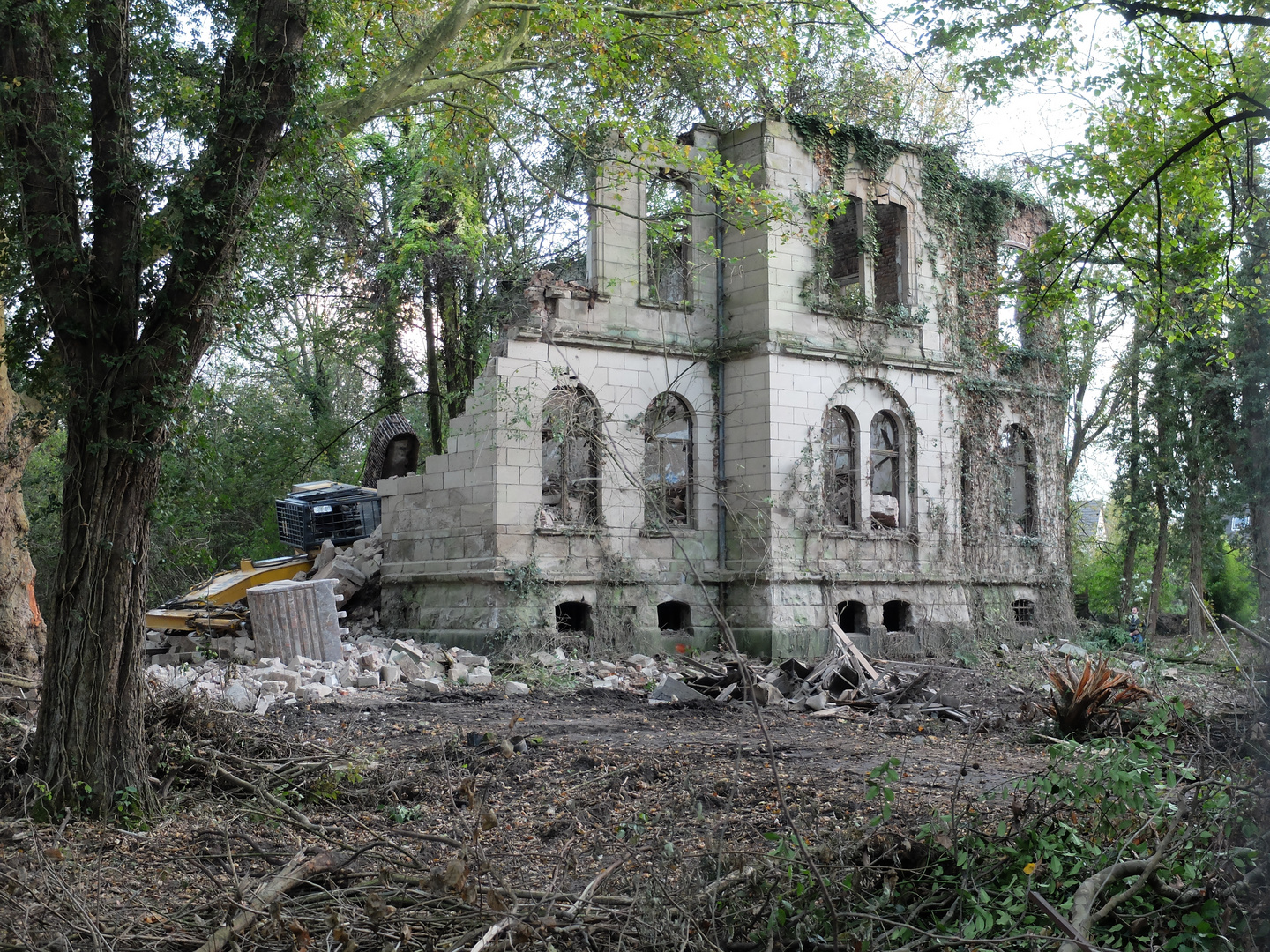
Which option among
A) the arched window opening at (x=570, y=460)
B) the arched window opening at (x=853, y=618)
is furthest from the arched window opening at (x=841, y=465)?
the arched window opening at (x=570, y=460)

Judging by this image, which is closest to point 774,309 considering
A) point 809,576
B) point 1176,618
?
point 809,576

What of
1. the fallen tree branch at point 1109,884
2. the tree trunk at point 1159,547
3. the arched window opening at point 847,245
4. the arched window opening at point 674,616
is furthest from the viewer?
the tree trunk at point 1159,547

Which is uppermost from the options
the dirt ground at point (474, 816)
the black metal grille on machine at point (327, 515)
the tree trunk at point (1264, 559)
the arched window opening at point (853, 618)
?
the black metal grille on machine at point (327, 515)

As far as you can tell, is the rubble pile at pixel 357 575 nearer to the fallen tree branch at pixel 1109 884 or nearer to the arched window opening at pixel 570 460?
the arched window opening at pixel 570 460

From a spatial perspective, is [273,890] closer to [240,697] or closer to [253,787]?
[253,787]

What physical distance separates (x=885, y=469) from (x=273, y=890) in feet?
53.1

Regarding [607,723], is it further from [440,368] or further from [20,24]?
[440,368]

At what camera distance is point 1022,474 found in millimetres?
21938

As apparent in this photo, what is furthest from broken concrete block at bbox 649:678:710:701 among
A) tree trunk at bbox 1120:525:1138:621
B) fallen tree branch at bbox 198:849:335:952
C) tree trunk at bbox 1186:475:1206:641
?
tree trunk at bbox 1120:525:1138:621

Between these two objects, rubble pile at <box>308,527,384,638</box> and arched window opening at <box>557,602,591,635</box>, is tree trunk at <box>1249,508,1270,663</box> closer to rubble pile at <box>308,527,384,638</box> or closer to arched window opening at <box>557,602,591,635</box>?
arched window opening at <box>557,602,591,635</box>

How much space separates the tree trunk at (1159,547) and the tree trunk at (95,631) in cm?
2262

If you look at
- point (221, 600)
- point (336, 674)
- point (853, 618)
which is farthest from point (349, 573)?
point (853, 618)

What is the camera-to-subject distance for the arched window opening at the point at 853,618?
1825 centimetres

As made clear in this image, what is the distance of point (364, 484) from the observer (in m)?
23.4
